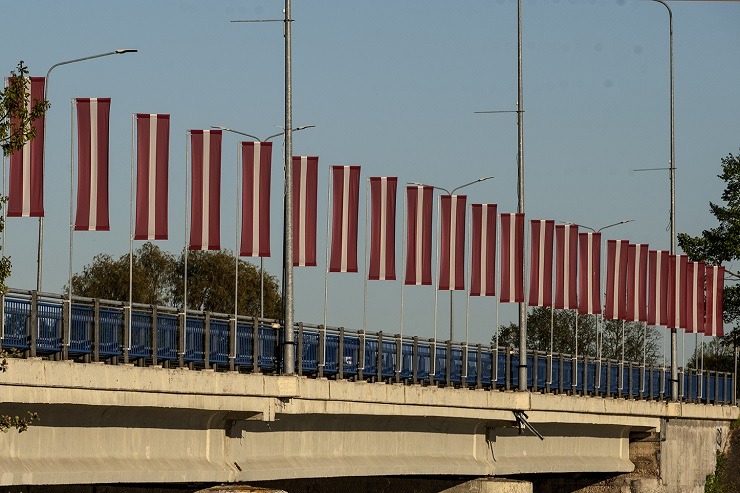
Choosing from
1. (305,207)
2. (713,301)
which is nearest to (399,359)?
(305,207)

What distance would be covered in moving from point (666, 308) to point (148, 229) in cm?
3440

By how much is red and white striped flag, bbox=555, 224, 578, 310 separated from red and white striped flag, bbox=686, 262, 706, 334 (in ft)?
39.1

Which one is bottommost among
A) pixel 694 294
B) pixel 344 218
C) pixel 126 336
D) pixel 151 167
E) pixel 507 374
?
pixel 507 374

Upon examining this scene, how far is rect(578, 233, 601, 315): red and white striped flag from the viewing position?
204ft

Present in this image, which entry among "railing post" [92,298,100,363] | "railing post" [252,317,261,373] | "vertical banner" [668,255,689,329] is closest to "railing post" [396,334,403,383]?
"railing post" [252,317,261,373]

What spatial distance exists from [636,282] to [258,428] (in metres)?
29.8

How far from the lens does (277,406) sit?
3869 centimetres

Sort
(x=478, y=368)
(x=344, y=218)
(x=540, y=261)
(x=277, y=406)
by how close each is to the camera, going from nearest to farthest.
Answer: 1. (x=277, y=406)
2. (x=344, y=218)
3. (x=478, y=368)
4. (x=540, y=261)

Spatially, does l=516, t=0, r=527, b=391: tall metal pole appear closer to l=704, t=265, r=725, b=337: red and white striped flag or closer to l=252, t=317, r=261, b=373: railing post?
l=252, t=317, r=261, b=373: railing post

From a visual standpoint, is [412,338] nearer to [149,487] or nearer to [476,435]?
[476,435]

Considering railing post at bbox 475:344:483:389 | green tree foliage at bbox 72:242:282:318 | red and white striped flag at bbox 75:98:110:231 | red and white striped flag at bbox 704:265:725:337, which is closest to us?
red and white striped flag at bbox 75:98:110:231

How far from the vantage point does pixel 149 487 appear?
37.2 m

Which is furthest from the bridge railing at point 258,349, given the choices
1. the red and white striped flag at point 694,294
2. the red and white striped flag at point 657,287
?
the red and white striped flag at point 694,294

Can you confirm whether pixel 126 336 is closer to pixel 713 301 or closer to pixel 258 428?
pixel 258 428
